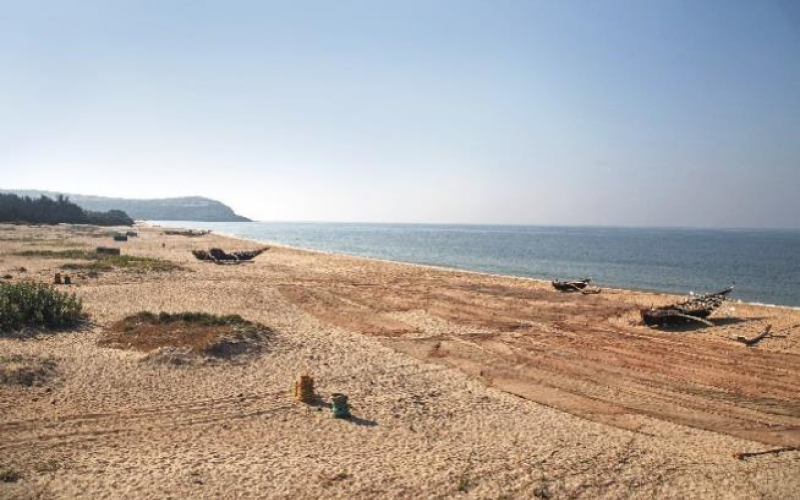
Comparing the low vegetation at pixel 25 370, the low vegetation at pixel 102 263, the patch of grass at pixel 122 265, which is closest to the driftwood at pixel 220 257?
the low vegetation at pixel 102 263

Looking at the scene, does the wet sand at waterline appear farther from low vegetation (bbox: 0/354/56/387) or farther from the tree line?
the tree line

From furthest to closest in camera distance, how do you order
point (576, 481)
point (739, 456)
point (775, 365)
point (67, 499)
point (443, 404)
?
point (775, 365) < point (443, 404) < point (739, 456) < point (576, 481) < point (67, 499)

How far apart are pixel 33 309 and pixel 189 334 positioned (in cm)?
519

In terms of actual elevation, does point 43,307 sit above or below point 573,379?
above

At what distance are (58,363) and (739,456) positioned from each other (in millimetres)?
15274

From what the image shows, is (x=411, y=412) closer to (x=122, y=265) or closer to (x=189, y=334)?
(x=189, y=334)

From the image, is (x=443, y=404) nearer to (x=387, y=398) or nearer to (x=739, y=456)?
(x=387, y=398)

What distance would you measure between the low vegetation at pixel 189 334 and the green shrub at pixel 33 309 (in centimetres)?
155

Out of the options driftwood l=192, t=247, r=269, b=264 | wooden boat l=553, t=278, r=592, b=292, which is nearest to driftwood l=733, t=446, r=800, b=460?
wooden boat l=553, t=278, r=592, b=292

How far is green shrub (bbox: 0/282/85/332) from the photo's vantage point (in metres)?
16.5

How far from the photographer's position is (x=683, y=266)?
61.7m

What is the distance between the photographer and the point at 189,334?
16.7 m

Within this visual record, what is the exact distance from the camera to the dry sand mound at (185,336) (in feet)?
49.1

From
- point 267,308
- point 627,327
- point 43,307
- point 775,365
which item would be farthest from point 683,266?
point 43,307
